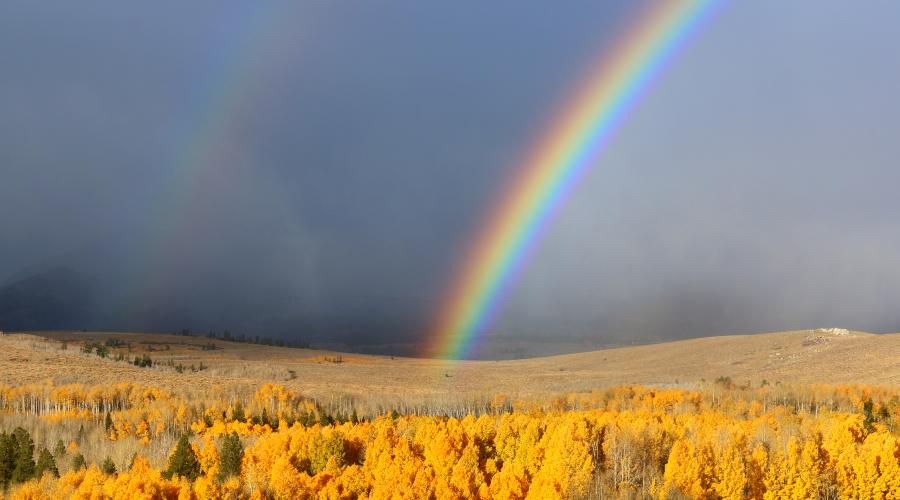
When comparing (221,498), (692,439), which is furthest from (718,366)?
(221,498)

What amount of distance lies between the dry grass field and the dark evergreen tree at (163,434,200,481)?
20.2m

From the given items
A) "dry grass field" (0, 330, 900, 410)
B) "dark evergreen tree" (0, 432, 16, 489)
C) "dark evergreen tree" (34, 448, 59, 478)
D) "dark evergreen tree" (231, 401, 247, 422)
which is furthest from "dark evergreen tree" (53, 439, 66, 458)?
"dry grass field" (0, 330, 900, 410)

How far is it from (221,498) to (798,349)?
76650mm

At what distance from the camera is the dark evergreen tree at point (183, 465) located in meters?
18.5

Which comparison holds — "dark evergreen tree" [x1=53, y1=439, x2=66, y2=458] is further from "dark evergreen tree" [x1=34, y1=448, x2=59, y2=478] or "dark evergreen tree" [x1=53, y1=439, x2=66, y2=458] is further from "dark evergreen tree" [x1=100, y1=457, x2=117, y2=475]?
"dark evergreen tree" [x1=100, y1=457, x2=117, y2=475]

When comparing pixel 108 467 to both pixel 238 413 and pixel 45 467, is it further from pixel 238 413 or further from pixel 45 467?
pixel 238 413

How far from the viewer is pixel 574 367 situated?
89125mm

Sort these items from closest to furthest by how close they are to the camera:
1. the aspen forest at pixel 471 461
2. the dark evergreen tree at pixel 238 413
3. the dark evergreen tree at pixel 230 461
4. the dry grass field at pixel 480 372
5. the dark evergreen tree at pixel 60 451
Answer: the aspen forest at pixel 471 461, the dark evergreen tree at pixel 230 461, the dark evergreen tree at pixel 60 451, the dark evergreen tree at pixel 238 413, the dry grass field at pixel 480 372

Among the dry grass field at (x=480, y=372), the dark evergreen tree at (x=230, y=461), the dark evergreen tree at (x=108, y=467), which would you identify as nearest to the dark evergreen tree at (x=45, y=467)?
the dark evergreen tree at (x=108, y=467)

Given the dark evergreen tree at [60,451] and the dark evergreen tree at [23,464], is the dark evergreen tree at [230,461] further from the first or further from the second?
the dark evergreen tree at [60,451]

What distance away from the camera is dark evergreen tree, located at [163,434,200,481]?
729 inches

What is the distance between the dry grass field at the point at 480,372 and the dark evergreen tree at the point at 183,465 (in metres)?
20.2

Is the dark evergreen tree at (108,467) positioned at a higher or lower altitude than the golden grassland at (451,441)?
lower

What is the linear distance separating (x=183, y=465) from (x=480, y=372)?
65986 millimetres
